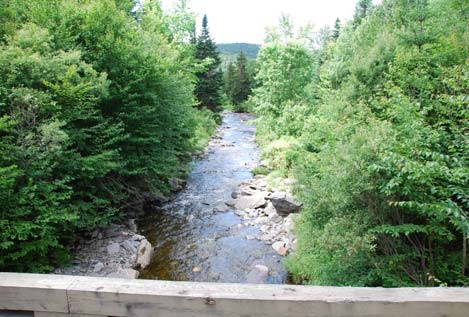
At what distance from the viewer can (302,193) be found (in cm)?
573

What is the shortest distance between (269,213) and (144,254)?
161 inches

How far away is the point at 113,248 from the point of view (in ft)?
23.3

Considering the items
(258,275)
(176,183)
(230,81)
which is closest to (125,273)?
(258,275)

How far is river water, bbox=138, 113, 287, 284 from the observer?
21.9ft

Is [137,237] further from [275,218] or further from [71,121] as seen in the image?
[275,218]

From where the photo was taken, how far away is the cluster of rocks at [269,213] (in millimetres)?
7969

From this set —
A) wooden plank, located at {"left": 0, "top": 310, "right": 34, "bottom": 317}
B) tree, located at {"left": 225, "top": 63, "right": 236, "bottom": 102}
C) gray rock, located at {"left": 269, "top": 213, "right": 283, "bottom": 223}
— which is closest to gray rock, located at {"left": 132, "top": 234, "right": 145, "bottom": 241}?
gray rock, located at {"left": 269, "top": 213, "right": 283, "bottom": 223}

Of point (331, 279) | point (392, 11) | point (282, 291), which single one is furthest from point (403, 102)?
point (392, 11)

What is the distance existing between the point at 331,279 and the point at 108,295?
410 centimetres

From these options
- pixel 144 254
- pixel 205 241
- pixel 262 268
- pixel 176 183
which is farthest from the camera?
pixel 176 183

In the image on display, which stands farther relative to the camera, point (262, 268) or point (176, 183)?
point (176, 183)

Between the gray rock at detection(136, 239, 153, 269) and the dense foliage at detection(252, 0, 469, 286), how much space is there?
3264mm

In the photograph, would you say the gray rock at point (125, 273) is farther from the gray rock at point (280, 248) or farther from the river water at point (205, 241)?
the gray rock at point (280, 248)

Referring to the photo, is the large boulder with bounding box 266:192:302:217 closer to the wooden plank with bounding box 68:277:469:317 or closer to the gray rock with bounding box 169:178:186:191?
the gray rock with bounding box 169:178:186:191
